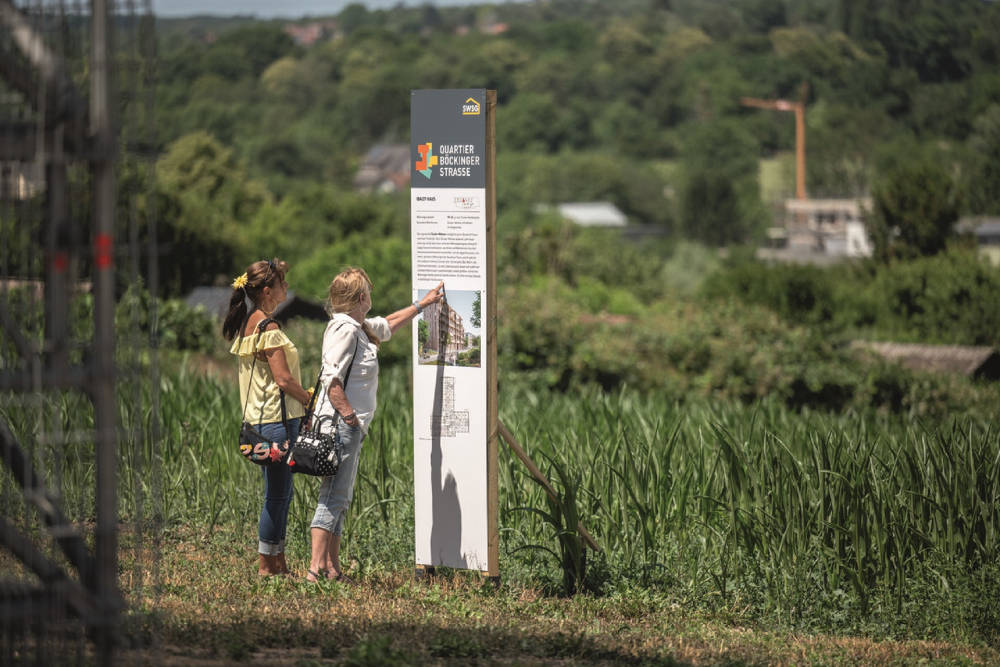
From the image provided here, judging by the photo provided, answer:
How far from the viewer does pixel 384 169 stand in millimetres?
124938

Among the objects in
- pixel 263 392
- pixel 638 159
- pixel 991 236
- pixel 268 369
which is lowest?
pixel 263 392

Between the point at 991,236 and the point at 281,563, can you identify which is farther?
the point at 991,236

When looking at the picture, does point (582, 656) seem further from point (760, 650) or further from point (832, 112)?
point (832, 112)

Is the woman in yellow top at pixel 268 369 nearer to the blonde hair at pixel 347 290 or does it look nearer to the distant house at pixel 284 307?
the blonde hair at pixel 347 290

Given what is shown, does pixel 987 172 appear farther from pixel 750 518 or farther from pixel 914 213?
pixel 750 518

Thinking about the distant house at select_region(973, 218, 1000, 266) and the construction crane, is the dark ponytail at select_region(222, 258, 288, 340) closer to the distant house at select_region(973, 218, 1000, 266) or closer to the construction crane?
the distant house at select_region(973, 218, 1000, 266)

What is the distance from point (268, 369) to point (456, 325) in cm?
91

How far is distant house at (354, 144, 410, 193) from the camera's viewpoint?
398 feet

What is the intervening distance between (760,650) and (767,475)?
148 centimetres

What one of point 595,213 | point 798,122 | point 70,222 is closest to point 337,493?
point 70,222

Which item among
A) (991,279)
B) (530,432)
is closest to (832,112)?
(991,279)

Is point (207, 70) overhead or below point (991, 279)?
overhead

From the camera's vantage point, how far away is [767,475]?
643 centimetres

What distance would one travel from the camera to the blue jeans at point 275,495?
5.49m
